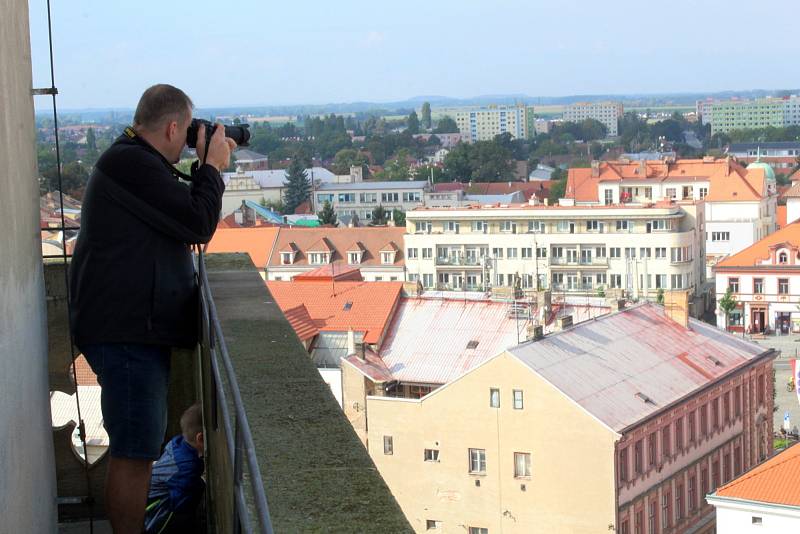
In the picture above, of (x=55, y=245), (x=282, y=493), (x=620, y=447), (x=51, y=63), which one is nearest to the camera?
(x=282, y=493)

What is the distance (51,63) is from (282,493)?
1748mm

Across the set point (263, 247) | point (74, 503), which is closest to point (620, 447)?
point (74, 503)

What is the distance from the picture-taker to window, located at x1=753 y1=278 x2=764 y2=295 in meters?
57.5

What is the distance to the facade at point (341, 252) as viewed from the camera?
6341 cm

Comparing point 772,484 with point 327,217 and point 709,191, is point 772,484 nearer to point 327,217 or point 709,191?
point 709,191

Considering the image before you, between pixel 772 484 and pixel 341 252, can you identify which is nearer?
pixel 772 484

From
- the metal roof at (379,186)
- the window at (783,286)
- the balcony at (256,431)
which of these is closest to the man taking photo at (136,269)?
the balcony at (256,431)

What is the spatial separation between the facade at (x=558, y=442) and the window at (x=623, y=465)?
2 cm

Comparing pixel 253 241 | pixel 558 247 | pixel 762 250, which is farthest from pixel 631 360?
pixel 253 241

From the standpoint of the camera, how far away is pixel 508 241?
61594 mm

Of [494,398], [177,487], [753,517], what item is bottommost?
[753,517]

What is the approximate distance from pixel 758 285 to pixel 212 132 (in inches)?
2210

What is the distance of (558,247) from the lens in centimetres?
6091

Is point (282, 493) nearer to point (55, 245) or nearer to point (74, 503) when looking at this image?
point (55, 245)
